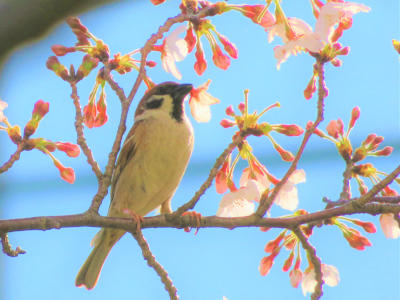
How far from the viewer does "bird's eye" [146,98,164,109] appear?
2.98 m

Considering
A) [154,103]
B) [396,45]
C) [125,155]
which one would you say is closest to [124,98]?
[396,45]

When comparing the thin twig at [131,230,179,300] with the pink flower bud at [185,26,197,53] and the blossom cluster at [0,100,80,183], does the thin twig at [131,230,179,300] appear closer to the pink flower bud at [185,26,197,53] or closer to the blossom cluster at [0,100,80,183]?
the blossom cluster at [0,100,80,183]

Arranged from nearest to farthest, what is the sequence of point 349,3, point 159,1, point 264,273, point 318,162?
point 349,3 < point 159,1 < point 264,273 < point 318,162

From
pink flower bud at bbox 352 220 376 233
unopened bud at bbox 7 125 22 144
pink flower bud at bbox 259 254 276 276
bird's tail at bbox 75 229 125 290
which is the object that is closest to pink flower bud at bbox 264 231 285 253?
pink flower bud at bbox 259 254 276 276

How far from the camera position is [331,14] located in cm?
158

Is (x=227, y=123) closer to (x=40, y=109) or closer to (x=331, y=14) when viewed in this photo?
(x=331, y=14)

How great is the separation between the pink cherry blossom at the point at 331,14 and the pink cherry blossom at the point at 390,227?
2.24 feet

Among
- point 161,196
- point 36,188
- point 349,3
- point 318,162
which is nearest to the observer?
point 349,3

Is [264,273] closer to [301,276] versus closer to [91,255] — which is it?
[301,276]

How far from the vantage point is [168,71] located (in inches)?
74.4

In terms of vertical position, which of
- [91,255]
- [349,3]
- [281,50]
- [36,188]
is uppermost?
[349,3]

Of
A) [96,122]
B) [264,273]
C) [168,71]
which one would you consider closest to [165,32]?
[168,71]

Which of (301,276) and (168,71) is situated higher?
(168,71)

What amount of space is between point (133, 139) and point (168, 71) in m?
1.04
